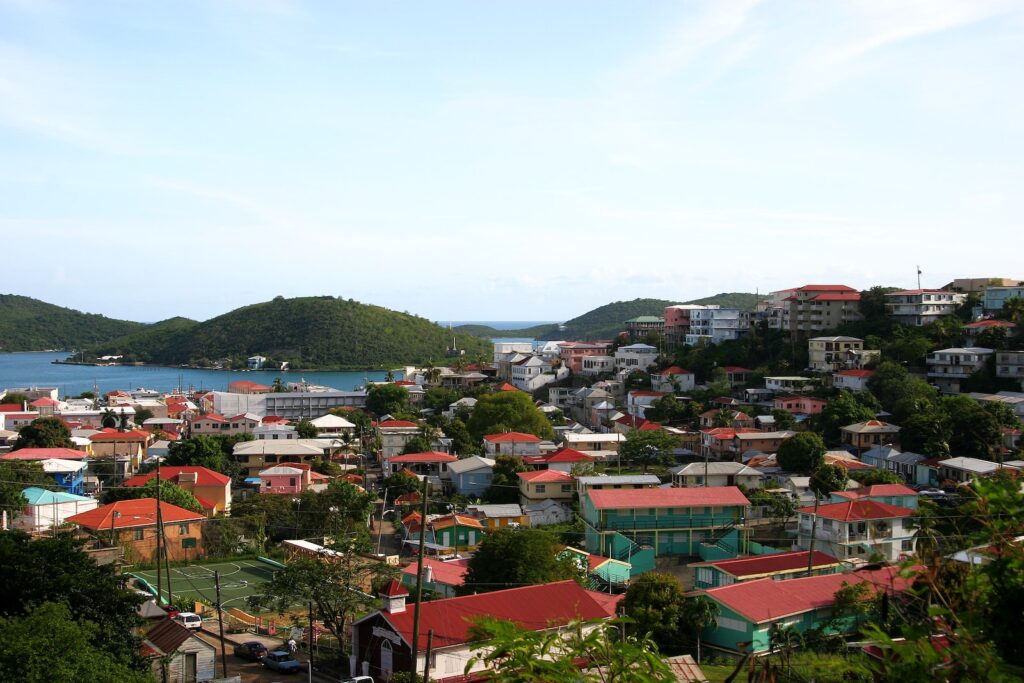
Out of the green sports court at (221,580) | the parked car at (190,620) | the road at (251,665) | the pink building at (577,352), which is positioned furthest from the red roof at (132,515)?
the pink building at (577,352)

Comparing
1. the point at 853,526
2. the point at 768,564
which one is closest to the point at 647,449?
the point at 853,526

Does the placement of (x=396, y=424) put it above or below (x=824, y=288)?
below

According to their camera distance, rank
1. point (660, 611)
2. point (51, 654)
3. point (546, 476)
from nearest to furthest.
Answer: point (51, 654) → point (660, 611) → point (546, 476)

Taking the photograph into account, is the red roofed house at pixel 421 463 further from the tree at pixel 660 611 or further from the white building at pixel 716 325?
the white building at pixel 716 325

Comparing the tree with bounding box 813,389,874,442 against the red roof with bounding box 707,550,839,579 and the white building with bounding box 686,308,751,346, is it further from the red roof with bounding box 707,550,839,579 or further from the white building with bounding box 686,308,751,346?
the red roof with bounding box 707,550,839,579

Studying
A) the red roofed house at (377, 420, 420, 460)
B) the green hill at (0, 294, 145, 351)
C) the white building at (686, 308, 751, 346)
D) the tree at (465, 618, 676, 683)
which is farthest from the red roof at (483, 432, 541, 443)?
the green hill at (0, 294, 145, 351)

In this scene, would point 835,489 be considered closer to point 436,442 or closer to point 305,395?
point 436,442

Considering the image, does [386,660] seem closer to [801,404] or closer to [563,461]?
[563,461]
